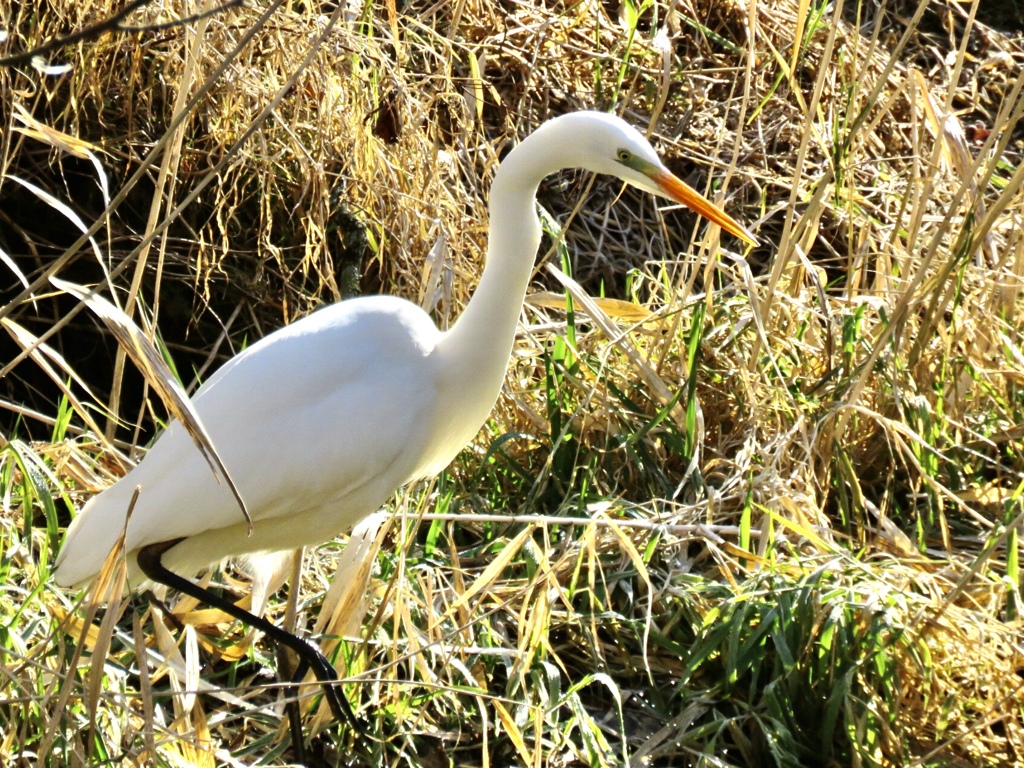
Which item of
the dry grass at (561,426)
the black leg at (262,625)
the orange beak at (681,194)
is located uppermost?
the orange beak at (681,194)

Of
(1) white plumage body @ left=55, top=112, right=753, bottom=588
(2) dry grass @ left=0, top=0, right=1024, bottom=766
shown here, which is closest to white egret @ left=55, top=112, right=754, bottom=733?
(1) white plumage body @ left=55, top=112, right=753, bottom=588

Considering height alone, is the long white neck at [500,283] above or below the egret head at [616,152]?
below

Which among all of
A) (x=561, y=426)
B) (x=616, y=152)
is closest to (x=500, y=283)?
(x=616, y=152)

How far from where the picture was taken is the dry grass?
6.20 ft

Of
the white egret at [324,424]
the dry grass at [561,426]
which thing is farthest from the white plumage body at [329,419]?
the dry grass at [561,426]

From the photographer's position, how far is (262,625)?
194 cm

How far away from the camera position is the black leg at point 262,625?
187 centimetres

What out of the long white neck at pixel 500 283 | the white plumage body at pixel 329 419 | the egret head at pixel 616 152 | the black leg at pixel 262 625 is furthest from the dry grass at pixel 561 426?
the egret head at pixel 616 152

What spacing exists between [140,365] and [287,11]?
163 centimetres

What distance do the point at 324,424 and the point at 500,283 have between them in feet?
1.17

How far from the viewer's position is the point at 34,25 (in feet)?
8.24

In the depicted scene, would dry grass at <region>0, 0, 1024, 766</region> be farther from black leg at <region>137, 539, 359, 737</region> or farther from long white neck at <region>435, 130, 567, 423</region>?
long white neck at <region>435, 130, 567, 423</region>

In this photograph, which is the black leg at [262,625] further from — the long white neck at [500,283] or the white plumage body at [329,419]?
the long white neck at [500,283]

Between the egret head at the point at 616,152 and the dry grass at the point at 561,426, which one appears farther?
the dry grass at the point at 561,426
